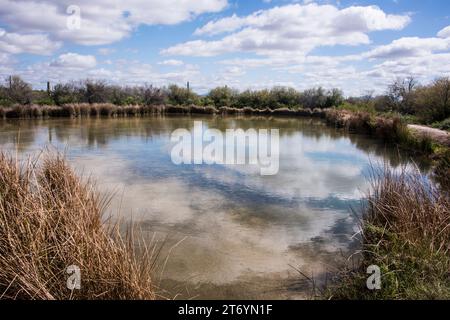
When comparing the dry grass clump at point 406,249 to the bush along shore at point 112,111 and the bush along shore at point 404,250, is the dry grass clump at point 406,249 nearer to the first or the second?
the bush along shore at point 404,250

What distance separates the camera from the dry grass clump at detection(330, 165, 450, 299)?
9.26 ft

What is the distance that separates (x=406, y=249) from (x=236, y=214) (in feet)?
8.46

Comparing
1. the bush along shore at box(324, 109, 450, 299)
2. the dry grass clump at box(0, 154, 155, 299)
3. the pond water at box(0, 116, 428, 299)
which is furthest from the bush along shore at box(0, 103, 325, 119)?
the bush along shore at box(324, 109, 450, 299)

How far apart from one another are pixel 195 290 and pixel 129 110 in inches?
939

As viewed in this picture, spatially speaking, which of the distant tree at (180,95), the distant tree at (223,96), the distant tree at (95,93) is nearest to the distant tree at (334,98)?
the distant tree at (223,96)

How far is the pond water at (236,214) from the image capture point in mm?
3646

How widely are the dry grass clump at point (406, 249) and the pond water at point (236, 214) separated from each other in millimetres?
515

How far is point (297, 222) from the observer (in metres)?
5.12

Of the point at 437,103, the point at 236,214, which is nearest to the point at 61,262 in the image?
the point at 236,214

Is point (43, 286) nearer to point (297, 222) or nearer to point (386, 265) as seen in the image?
point (386, 265)

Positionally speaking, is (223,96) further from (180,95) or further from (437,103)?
(437,103)

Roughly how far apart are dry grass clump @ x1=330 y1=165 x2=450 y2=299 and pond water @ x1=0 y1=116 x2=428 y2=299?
515mm

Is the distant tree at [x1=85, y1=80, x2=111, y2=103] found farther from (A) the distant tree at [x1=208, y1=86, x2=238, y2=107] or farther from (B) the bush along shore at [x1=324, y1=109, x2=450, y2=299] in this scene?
(B) the bush along shore at [x1=324, y1=109, x2=450, y2=299]
